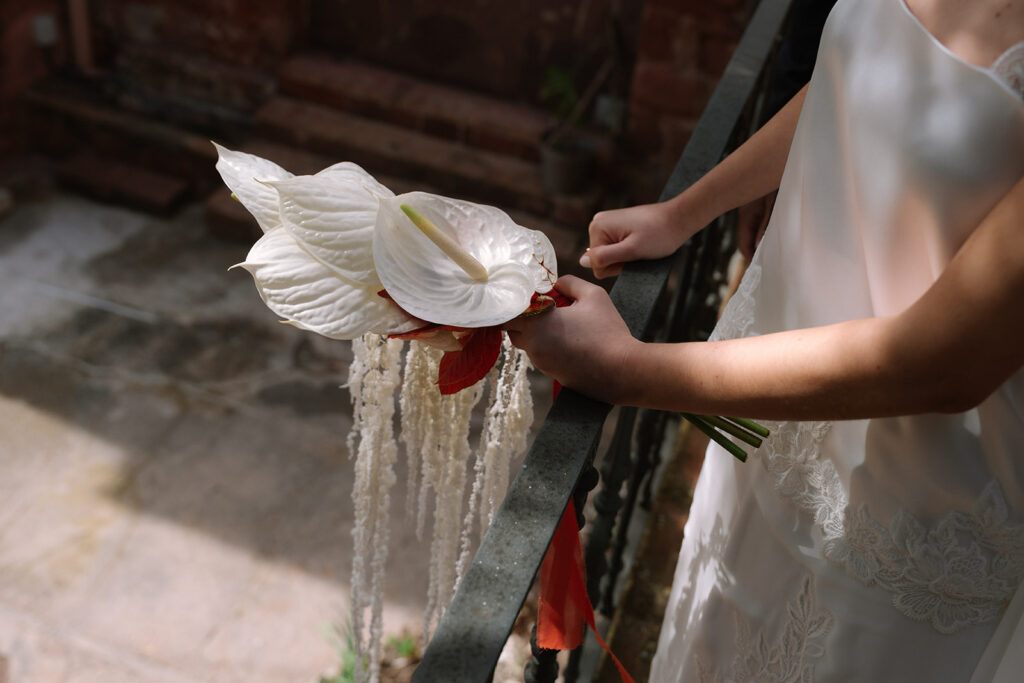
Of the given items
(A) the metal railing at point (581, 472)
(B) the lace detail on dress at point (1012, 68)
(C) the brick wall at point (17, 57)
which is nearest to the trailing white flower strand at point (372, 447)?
(A) the metal railing at point (581, 472)

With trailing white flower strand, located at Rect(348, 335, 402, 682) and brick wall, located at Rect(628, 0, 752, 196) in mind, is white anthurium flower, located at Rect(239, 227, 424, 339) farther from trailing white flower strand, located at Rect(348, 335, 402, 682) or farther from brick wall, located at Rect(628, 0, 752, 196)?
brick wall, located at Rect(628, 0, 752, 196)

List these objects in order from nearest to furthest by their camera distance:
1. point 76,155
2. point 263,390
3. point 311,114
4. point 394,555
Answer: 1. point 394,555
2. point 263,390
3. point 311,114
4. point 76,155

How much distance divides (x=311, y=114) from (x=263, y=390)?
1.40 meters

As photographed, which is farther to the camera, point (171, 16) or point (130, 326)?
point (171, 16)

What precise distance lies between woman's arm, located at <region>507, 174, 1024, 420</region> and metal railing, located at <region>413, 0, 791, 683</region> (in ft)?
0.20

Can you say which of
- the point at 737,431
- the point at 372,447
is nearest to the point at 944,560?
the point at 737,431

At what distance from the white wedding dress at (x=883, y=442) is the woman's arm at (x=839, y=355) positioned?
0.40 feet

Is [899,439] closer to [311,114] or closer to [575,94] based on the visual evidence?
[575,94]

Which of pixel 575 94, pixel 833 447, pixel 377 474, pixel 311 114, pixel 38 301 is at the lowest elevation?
pixel 38 301

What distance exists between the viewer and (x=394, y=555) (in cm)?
290

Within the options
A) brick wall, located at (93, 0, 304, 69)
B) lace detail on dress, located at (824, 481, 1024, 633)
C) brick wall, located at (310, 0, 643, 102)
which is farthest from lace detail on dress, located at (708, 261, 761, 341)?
brick wall, located at (93, 0, 304, 69)

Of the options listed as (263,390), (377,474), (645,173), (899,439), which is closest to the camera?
(899,439)

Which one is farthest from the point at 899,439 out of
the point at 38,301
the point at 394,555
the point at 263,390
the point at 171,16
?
the point at 171,16

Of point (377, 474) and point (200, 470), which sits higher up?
point (377, 474)
